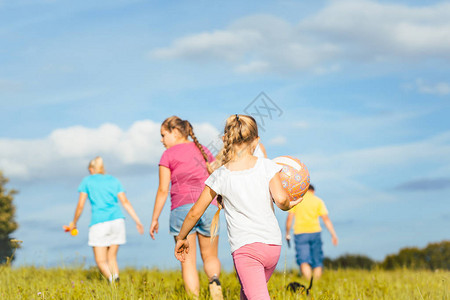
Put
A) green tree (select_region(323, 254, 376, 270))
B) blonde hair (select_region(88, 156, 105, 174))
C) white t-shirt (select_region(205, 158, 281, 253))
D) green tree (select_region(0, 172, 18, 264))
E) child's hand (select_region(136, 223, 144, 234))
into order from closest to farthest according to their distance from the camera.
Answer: white t-shirt (select_region(205, 158, 281, 253)) → child's hand (select_region(136, 223, 144, 234)) → blonde hair (select_region(88, 156, 105, 174)) → green tree (select_region(323, 254, 376, 270)) → green tree (select_region(0, 172, 18, 264))

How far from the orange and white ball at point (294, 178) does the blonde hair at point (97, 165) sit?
18.2 feet

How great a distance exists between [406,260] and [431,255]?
940 millimetres

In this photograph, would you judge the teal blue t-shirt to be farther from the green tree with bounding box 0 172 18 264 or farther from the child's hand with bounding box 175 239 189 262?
the green tree with bounding box 0 172 18 264

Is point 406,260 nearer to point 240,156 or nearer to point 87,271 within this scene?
point 87,271

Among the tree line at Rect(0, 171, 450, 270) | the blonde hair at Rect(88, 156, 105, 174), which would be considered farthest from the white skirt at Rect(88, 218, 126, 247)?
the tree line at Rect(0, 171, 450, 270)

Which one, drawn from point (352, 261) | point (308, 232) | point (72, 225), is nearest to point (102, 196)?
point (72, 225)

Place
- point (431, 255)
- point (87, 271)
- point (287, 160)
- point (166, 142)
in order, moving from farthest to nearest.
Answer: point (431, 255), point (87, 271), point (166, 142), point (287, 160)

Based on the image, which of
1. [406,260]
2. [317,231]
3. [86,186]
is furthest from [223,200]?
[406,260]

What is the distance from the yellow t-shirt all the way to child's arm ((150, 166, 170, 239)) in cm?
517

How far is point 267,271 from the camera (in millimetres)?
4547

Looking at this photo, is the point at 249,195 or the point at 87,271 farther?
the point at 87,271

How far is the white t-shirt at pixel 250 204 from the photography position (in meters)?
4.41

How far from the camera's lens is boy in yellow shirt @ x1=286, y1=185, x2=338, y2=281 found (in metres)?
11.4

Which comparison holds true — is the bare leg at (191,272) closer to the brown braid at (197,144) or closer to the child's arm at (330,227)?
the brown braid at (197,144)
